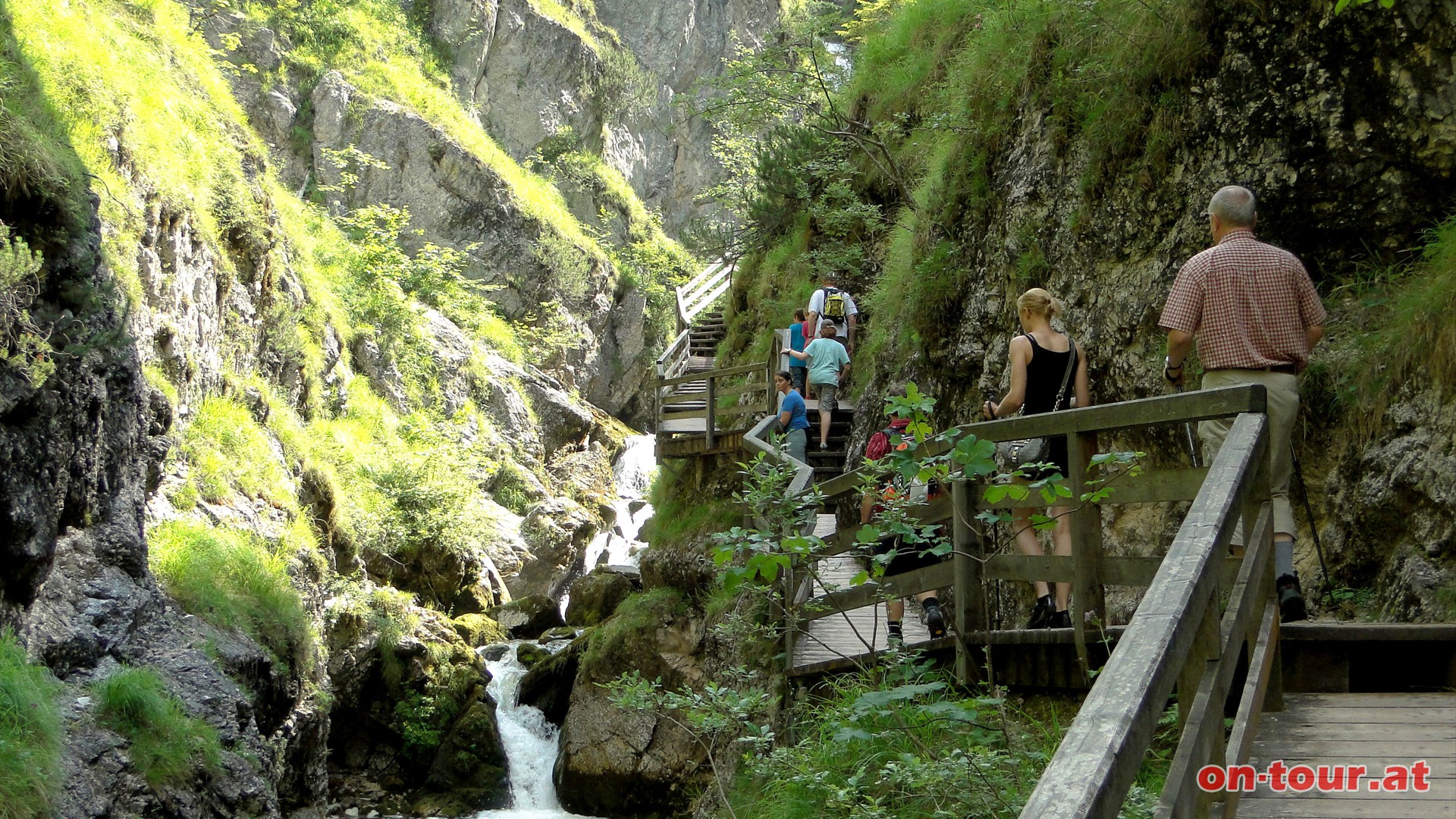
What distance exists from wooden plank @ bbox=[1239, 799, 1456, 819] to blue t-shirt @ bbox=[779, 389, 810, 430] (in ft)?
26.6

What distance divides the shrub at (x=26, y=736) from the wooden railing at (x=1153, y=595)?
4786 millimetres

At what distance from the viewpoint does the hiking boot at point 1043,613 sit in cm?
498

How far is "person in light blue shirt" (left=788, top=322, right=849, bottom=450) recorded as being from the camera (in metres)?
11.5

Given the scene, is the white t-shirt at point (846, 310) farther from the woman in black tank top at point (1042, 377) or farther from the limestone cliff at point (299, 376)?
the woman in black tank top at point (1042, 377)

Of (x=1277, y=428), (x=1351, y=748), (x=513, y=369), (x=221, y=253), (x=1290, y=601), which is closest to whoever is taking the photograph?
(x=1351, y=748)

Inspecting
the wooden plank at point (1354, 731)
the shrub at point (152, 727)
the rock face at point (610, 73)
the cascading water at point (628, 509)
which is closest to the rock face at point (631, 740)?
the shrub at point (152, 727)

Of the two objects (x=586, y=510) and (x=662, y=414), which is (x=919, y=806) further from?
(x=586, y=510)

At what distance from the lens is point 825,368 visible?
1156 centimetres

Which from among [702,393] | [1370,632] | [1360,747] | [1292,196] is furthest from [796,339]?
[1360,747]

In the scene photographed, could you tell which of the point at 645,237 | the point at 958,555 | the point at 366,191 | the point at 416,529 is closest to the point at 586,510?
the point at 416,529

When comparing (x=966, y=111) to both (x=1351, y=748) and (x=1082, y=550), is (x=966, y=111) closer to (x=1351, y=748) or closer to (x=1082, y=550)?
(x=1082, y=550)

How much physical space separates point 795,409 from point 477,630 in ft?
29.7

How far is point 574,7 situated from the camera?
126 feet

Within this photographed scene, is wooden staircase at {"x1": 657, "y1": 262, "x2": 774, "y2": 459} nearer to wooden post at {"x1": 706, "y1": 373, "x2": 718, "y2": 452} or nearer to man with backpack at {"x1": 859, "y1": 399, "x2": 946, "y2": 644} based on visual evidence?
wooden post at {"x1": 706, "y1": 373, "x2": 718, "y2": 452}
